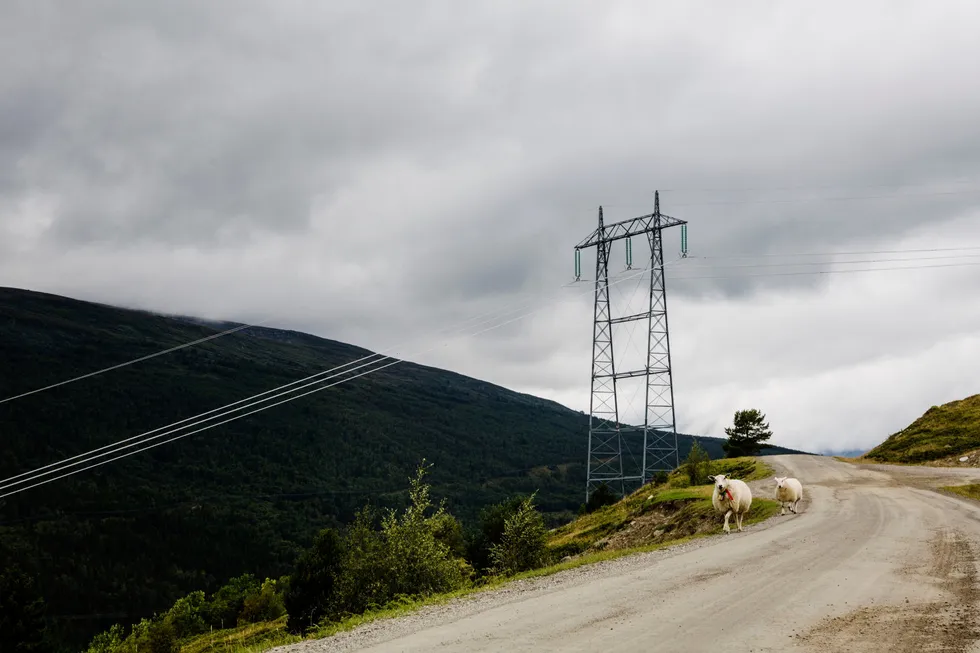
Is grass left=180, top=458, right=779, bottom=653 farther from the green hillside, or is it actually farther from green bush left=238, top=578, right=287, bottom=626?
green bush left=238, top=578, right=287, bottom=626

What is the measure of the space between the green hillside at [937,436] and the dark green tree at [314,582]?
6570 centimetres

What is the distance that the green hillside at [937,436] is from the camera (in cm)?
5734

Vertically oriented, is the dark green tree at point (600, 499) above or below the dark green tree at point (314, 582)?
above

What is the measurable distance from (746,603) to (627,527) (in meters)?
31.9

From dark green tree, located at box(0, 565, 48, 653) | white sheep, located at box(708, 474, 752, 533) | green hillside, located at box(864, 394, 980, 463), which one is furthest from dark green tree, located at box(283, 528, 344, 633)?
white sheep, located at box(708, 474, 752, 533)

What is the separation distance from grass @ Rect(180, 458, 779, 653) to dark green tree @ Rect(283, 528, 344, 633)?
41137 mm

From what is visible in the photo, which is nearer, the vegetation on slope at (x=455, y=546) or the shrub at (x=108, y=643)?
the vegetation on slope at (x=455, y=546)

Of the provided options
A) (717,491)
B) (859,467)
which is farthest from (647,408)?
(717,491)

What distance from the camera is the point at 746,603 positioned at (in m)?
15.4

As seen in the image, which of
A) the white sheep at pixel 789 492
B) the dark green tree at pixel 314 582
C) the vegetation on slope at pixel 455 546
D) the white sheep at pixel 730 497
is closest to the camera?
the vegetation on slope at pixel 455 546

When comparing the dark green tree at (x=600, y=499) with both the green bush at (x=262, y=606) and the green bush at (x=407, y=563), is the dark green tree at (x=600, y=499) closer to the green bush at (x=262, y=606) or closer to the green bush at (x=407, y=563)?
the green bush at (x=407, y=563)

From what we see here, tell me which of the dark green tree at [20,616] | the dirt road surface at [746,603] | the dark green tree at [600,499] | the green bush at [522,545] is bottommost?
the dark green tree at [20,616]

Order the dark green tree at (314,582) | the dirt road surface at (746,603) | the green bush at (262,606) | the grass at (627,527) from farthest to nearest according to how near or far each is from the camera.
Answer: the green bush at (262,606) < the dark green tree at (314,582) < the grass at (627,527) < the dirt road surface at (746,603)

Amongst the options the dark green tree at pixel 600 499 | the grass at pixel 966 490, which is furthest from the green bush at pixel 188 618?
the grass at pixel 966 490
